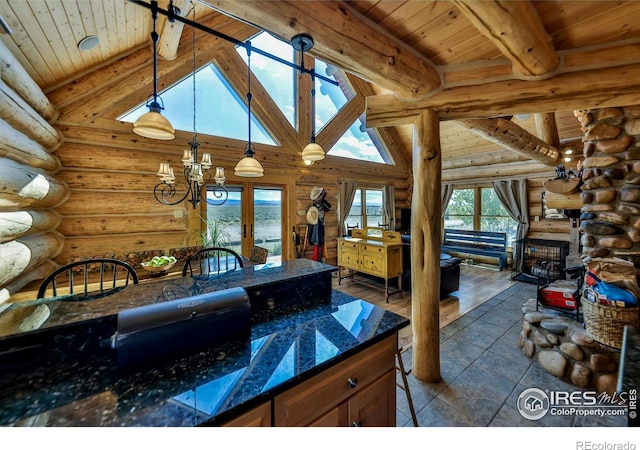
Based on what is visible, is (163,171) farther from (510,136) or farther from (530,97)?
(510,136)

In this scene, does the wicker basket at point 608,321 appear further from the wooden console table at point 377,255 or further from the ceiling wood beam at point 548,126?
the ceiling wood beam at point 548,126

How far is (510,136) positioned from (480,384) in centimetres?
317

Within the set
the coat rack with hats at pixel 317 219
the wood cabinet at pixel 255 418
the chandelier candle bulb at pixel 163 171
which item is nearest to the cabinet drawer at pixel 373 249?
the coat rack with hats at pixel 317 219

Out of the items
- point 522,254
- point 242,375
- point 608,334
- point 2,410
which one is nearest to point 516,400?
point 608,334

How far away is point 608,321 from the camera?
2.02 meters

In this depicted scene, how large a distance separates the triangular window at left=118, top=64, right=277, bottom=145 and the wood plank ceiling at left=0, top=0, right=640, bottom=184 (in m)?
1.25

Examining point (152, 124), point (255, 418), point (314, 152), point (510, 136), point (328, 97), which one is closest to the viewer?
point (255, 418)

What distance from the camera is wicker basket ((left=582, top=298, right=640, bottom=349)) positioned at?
6.36 ft

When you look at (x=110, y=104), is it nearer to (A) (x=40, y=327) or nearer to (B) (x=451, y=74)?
(A) (x=40, y=327)

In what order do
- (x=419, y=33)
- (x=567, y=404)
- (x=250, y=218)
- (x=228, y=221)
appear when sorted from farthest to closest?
1. (x=250, y=218)
2. (x=228, y=221)
3. (x=567, y=404)
4. (x=419, y=33)

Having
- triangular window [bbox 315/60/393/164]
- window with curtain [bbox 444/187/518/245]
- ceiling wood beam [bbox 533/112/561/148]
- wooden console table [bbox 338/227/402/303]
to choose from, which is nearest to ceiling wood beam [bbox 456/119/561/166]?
ceiling wood beam [bbox 533/112/561/148]

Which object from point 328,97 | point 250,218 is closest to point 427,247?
point 250,218

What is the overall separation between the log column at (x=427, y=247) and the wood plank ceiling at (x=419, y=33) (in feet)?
1.36

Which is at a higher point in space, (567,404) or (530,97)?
(530,97)
